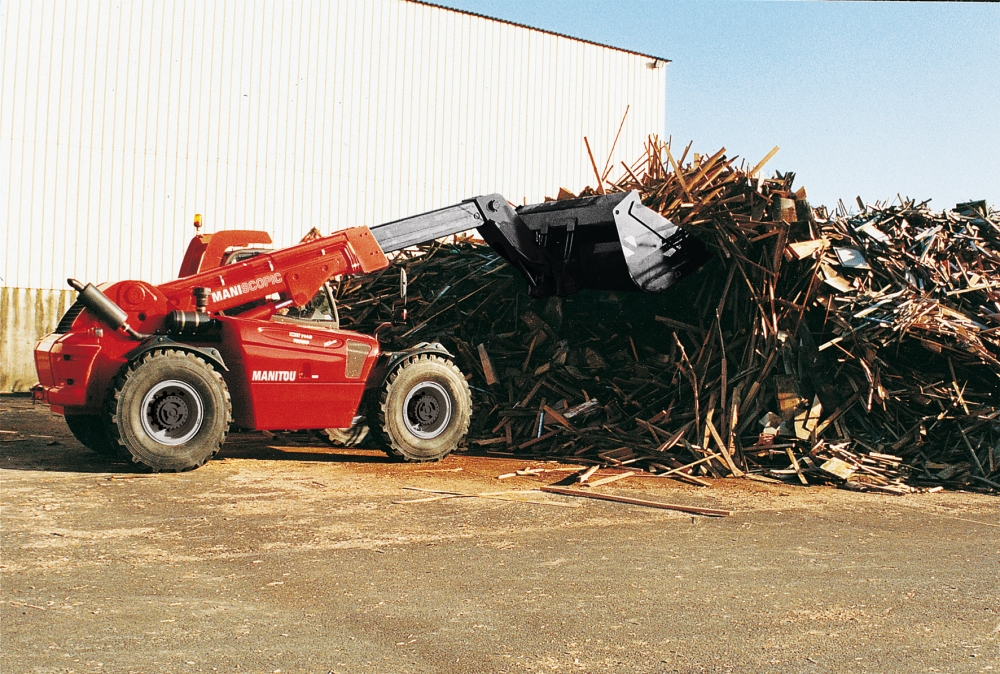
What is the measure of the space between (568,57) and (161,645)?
2178cm

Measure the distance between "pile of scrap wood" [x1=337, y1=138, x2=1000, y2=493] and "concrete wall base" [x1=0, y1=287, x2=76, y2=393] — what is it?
861 centimetres

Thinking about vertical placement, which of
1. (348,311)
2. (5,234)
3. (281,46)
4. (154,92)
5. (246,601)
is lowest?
(246,601)

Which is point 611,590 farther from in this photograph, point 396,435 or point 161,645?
point 396,435

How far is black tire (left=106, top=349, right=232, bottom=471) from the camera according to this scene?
928 cm

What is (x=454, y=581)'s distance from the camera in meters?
5.85

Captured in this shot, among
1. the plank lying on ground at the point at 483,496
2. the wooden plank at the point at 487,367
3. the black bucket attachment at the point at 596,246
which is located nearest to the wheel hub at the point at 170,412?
the plank lying on ground at the point at 483,496

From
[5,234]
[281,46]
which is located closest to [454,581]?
[5,234]

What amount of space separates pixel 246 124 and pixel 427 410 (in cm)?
1167

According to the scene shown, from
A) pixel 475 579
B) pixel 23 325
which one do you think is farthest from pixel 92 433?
pixel 23 325

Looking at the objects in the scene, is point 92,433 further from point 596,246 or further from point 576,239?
point 596,246

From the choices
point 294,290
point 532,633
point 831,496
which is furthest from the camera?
point 294,290

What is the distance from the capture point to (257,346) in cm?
1005

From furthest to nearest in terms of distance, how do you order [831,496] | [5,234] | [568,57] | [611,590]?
[568,57] → [5,234] → [831,496] → [611,590]

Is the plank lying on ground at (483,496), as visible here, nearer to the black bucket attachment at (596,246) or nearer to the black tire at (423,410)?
the black tire at (423,410)
